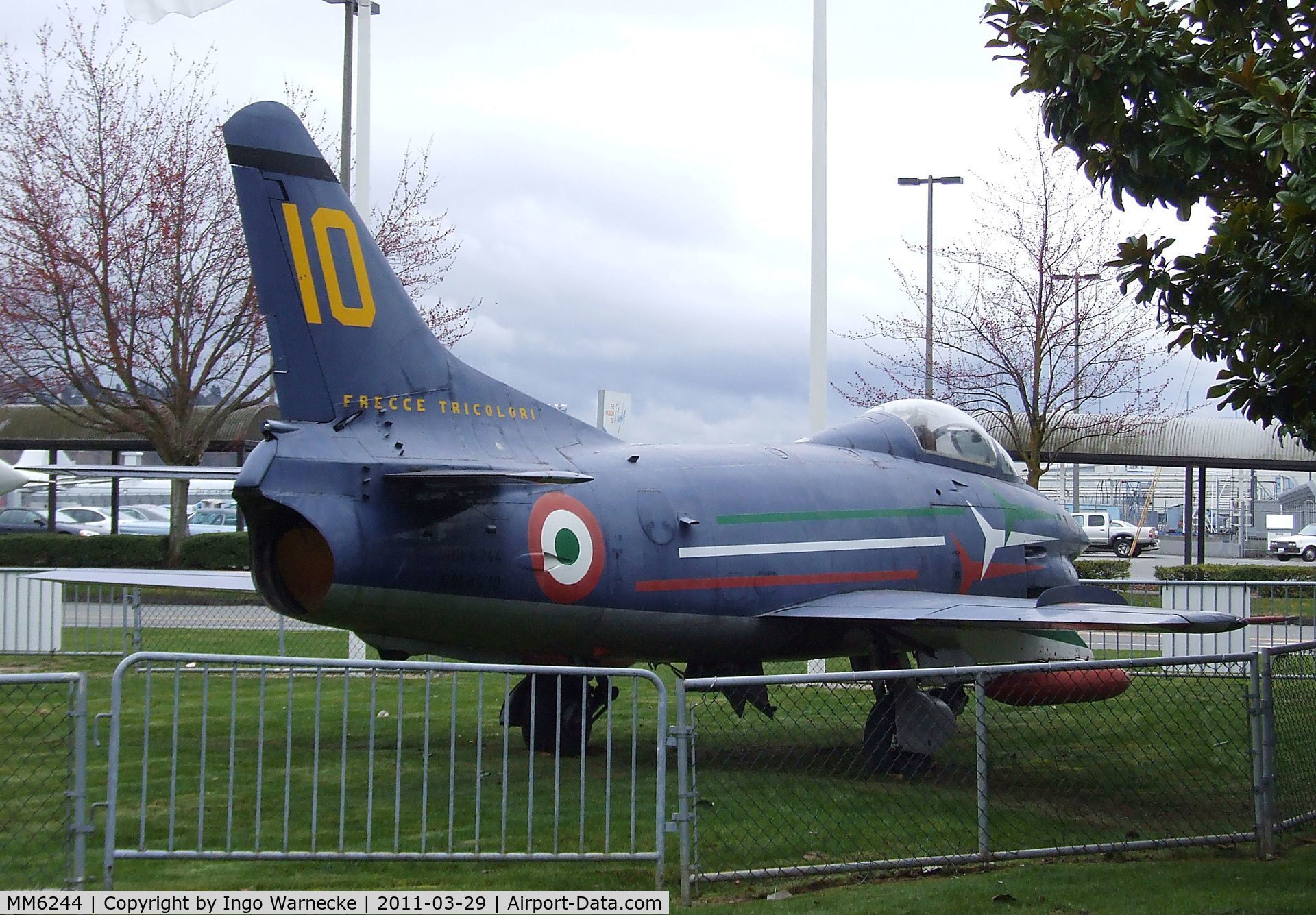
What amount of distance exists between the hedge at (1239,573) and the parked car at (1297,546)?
21205 mm

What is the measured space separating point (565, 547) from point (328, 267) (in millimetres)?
2603

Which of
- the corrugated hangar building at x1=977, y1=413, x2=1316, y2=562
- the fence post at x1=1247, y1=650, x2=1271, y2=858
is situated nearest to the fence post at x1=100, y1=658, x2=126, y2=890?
the fence post at x1=1247, y1=650, x2=1271, y2=858

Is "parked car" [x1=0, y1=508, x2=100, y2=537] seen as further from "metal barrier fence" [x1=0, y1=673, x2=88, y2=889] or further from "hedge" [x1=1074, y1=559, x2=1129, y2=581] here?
"metal barrier fence" [x1=0, y1=673, x2=88, y2=889]

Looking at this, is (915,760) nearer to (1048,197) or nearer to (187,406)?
(1048,197)

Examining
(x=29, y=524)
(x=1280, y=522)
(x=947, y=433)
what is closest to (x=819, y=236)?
(x=947, y=433)

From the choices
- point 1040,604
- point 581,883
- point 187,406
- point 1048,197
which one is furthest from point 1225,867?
point 187,406

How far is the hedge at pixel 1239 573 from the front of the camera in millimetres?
27761

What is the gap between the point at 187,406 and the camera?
27750 millimetres

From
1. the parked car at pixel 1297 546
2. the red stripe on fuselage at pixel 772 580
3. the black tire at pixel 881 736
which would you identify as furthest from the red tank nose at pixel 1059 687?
the parked car at pixel 1297 546

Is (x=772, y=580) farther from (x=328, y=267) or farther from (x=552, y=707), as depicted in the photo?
(x=328, y=267)

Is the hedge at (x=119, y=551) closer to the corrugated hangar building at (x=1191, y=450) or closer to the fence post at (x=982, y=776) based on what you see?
the corrugated hangar building at (x=1191, y=450)

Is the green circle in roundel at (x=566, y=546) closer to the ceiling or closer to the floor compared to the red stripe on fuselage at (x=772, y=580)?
closer to the ceiling

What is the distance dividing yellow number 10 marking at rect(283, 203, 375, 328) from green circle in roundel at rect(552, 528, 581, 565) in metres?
2.05

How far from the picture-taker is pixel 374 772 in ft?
30.8
